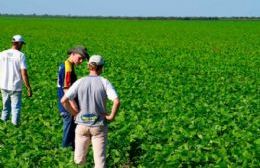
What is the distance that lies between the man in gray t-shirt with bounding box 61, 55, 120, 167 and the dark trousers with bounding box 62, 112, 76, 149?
47.5 inches

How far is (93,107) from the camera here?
7.57 metres

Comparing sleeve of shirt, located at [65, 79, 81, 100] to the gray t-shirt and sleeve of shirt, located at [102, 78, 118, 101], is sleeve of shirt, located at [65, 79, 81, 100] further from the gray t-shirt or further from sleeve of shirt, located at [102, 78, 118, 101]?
sleeve of shirt, located at [102, 78, 118, 101]

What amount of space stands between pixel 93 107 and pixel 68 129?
164 cm

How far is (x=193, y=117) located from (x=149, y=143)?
→ 2.15 metres

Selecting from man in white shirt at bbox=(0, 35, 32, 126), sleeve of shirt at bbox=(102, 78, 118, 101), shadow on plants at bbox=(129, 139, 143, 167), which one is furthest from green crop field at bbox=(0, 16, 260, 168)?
sleeve of shirt at bbox=(102, 78, 118, 101)

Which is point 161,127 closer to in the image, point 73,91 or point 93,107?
point 93,107

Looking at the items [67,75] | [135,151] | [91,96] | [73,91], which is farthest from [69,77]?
[135,151]

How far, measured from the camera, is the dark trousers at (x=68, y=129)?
9.03 m

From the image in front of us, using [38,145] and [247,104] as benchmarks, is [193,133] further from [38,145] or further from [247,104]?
[247,104]

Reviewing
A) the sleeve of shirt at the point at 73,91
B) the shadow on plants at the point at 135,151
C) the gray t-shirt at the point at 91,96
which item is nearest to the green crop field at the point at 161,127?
the shadow on plants at the point at 135,151

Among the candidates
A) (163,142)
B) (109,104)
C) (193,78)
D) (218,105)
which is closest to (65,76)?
(163,142)

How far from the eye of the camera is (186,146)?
864cm

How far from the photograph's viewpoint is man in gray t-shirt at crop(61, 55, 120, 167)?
7.47 m

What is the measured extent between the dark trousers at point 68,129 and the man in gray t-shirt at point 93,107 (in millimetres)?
1208
